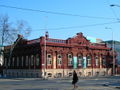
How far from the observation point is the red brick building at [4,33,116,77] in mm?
58844

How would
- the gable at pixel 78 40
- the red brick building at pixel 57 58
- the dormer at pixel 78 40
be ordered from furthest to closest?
the gable at pixel 78 40
the dormer at pixel 78 40
the red brick building at pixel 57 58

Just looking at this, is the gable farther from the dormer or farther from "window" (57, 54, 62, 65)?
"window" (57, 54, 62, 65)

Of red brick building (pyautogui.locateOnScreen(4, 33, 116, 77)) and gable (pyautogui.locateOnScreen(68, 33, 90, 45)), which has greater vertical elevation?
gable (pyautogui.locateOnScreen(68, 33, 90, 45))

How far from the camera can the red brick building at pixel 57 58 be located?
5884cm

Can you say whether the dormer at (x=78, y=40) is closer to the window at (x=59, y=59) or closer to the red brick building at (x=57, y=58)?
the red brick building at (x=57, y=58)

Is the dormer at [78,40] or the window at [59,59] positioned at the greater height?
the dormer at [78,40]

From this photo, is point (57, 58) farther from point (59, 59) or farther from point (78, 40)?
point (78, 40)

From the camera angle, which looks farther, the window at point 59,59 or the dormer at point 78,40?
the dormer at point 78,40

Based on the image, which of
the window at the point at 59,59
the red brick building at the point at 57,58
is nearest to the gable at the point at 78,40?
the red brick building at the point at 57,58

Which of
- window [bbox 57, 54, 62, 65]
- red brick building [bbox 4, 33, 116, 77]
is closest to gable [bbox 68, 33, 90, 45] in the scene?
red brick building [bbox 4, 33, 116, 77]

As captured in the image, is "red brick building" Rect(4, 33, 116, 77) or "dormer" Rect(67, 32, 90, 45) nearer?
"red brick building" Rect(4, 33, 116, 77)

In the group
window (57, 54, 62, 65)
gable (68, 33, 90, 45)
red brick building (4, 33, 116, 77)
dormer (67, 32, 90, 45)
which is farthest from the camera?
gable (68, 33, 90, 45)

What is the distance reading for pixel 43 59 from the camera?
5800 centimetres

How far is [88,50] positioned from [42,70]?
15.1 m
